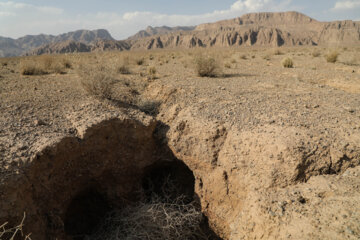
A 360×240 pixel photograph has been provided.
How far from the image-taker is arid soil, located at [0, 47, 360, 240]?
248cm

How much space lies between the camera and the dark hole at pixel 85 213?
3833mm

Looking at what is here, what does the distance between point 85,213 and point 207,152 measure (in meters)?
2.44

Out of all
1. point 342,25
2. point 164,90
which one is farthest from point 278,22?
point 164,90

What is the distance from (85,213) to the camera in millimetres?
4090

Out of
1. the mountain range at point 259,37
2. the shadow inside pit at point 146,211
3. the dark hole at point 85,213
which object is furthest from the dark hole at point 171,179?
the mountain range at point 259,37

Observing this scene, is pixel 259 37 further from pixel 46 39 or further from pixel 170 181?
pixel 46 39

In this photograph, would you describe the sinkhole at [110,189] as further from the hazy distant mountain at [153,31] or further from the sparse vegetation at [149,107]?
the hazy distant mountain at [153,31]

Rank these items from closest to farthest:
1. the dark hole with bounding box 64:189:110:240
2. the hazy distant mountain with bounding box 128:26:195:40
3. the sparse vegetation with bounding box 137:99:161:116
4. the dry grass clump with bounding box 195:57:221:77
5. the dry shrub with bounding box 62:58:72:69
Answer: the dark hole with bounding box 64:189:110:240
the sparse vegetation with bounding box 137:99:161:116
the dry grass clump with bounding box 195:57:221:77
the dry shrub with bounding box 62:58:72:69
the hazy distant mountain with bounding box 128:26:195:40

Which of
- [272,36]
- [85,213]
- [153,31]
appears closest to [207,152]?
[85,213]

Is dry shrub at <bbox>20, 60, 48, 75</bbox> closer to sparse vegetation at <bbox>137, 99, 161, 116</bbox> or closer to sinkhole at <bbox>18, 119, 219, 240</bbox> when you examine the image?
sparse vegetation at <bbox>137, 99, 161, 116</bbox>

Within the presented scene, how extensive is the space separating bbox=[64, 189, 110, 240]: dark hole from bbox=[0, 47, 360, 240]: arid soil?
19cm

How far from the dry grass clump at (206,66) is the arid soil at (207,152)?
1428 millimetres

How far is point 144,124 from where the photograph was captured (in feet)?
12.8

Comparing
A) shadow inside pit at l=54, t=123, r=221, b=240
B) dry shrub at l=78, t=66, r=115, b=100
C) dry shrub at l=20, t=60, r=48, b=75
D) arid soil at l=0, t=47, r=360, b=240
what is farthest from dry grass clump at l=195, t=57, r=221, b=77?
dry shrub at l=20, t=60, r=48, b=75
